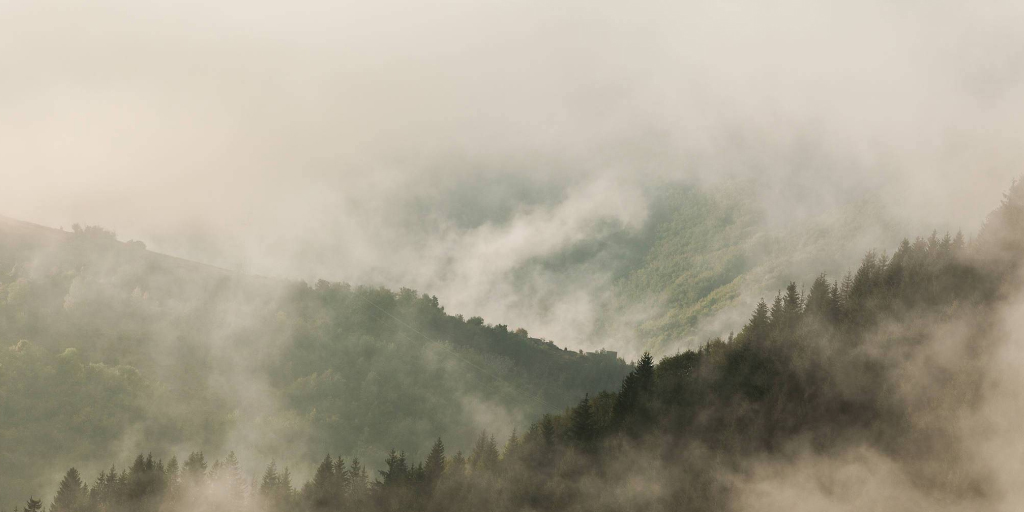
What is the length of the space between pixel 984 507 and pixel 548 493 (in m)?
49.4

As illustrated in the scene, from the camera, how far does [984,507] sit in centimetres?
9400

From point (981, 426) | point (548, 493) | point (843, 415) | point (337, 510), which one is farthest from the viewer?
point (337, 510)

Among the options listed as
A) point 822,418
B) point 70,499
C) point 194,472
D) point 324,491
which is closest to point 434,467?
point 324,491

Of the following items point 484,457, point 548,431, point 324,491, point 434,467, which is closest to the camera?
point 548,431

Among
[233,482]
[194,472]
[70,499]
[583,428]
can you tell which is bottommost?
[70,499]

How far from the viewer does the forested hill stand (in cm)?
10212

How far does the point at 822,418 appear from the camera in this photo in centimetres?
11200

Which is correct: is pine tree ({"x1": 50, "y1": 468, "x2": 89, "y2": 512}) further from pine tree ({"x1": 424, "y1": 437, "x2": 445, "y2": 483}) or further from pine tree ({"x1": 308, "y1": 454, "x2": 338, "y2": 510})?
pine tree ({"x1": 424, "y1": 437, "x2": 445, "y2": 483})

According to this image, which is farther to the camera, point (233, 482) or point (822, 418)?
point (233, 482)

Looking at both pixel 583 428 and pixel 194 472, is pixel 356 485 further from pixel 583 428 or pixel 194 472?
pixel 583 428

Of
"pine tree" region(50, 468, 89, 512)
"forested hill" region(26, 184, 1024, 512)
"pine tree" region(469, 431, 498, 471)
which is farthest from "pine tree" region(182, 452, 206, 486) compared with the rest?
"pine tree" region(469, 431, 498, 471)

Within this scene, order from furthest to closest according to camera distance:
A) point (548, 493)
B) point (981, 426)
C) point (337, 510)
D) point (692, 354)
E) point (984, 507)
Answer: point (337, 510) → point (692, 354) → point (548, 493) → point (981, 426) → point (984, 507)

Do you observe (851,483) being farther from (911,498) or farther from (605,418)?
(605,418)

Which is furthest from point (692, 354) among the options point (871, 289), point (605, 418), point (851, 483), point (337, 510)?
point (337, 510)
